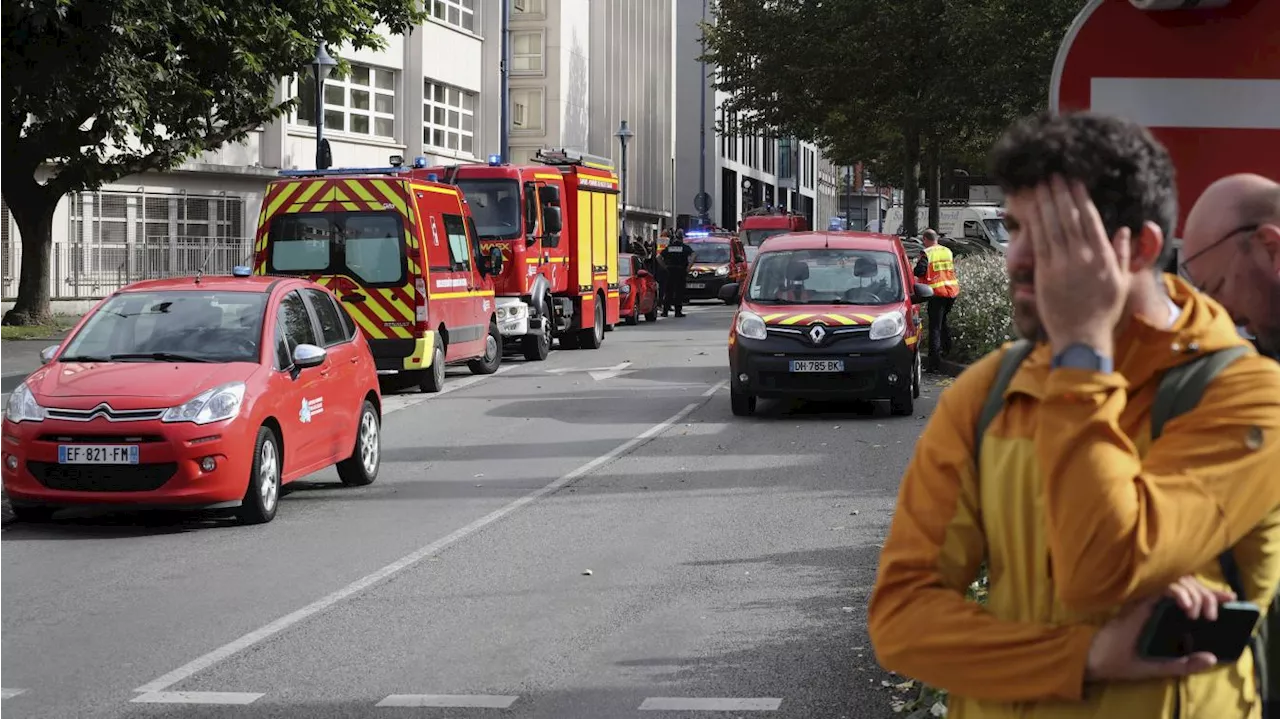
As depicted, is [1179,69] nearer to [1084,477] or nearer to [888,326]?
[1084,477]

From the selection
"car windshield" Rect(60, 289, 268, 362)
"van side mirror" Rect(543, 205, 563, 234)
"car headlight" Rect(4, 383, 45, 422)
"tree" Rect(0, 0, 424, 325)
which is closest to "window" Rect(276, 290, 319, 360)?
"car windshield" Rect(60, 289, 268, 362)

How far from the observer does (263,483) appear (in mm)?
11414

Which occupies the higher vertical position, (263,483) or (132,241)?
(132,241)

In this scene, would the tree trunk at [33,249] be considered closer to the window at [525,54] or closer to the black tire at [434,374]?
the black tire at [434,374]

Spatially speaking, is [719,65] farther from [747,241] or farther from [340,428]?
[340,428]

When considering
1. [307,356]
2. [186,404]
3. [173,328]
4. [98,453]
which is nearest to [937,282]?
[307,356]

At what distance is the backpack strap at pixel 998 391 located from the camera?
8.13 feet

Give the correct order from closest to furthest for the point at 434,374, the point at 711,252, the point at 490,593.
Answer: the point at 490,593
the point at 434,374
the point at 711,252

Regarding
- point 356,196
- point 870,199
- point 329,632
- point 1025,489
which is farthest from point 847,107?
point 870,199

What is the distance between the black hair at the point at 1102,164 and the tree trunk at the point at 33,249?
1252 inches

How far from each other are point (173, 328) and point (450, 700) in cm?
599

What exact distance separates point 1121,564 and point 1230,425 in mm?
259

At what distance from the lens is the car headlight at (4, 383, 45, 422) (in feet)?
36.2

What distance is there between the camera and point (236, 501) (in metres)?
11.7
